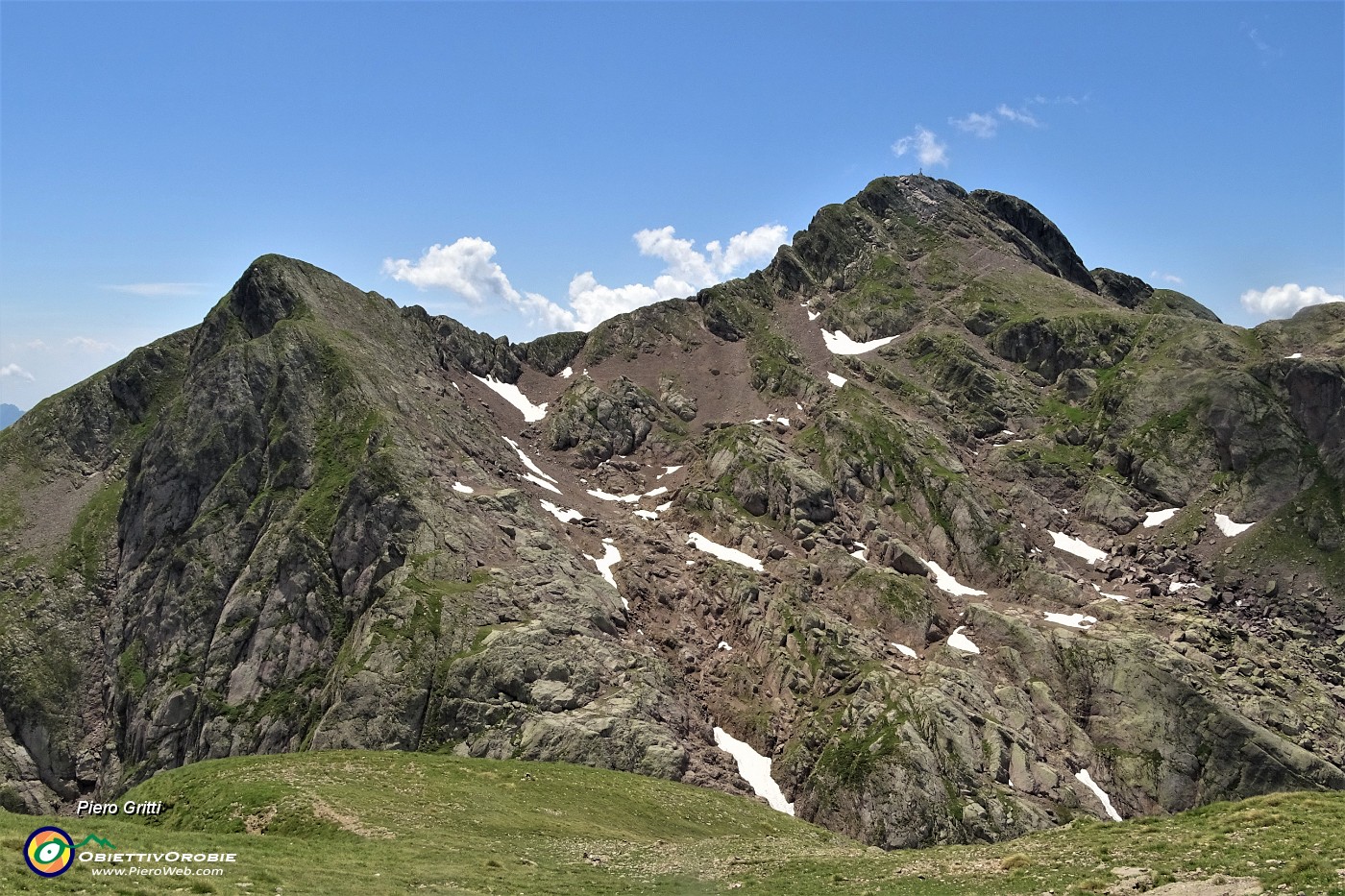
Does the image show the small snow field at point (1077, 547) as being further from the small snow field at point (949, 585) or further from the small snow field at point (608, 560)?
the small snow field at point (608, 560)

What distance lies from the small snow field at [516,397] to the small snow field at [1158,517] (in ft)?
353

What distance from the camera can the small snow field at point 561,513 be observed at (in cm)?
12456

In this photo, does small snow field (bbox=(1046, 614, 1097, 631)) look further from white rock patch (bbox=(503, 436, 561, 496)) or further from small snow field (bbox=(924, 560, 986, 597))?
white rock patch (bbox=(503, 436, 561, 496))

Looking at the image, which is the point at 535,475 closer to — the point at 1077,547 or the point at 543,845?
the point at 1077,547

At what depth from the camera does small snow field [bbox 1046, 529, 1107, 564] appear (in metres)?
122

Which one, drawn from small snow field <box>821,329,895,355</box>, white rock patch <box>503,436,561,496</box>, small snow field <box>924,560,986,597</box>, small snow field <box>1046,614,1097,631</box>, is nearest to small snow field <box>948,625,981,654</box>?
small snow field <box>924,560,986,597</box>

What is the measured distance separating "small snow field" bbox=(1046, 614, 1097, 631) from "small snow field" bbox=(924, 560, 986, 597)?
10159 mm

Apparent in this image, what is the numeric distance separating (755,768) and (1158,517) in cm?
7904

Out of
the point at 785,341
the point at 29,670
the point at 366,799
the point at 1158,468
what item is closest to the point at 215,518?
the point at 29,670

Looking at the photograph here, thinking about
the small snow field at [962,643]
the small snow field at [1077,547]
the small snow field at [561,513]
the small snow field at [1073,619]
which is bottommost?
the small snow field at [962,643]

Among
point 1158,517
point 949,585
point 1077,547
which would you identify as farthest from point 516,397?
point 1158,517

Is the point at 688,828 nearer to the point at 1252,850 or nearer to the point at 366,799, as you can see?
the point at 366,799

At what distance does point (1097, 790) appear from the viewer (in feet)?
286

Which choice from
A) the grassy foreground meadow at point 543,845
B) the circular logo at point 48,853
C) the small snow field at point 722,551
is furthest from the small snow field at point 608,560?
the circular logo at point 48,853
